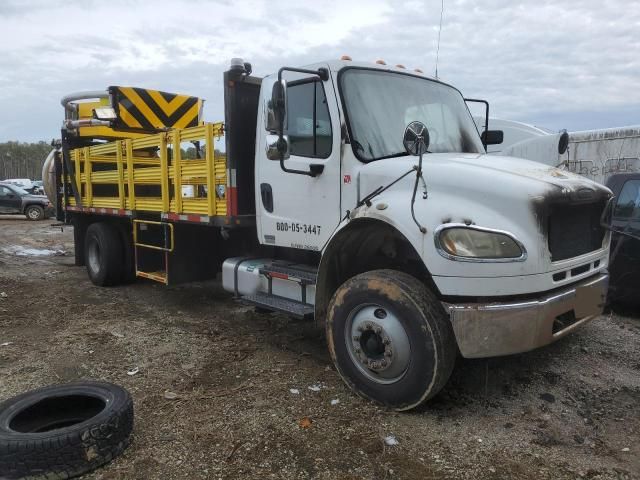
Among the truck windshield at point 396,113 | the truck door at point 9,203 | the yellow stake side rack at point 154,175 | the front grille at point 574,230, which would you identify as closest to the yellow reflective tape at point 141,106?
the yellow stake side rack at point 154,175

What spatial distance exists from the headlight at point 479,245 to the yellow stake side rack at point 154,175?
2549 millimetres

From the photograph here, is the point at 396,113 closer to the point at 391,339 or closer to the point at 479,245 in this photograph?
the point at 479,245

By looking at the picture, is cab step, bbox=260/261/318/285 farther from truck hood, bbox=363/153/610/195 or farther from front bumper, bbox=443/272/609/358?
front bumper, bbox=443/272/609/358

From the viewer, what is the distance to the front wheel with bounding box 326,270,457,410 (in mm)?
3340

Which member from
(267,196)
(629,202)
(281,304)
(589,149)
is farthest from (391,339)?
(589,149)

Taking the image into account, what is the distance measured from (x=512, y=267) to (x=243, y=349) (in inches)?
107

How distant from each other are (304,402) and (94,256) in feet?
17.2

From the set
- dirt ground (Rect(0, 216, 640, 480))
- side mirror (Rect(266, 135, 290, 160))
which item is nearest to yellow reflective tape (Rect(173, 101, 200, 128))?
dirt ground (Rect(0, 216, 640, 480))

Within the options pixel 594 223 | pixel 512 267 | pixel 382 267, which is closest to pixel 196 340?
pixel 382 267

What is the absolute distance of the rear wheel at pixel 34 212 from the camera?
69.8 feet

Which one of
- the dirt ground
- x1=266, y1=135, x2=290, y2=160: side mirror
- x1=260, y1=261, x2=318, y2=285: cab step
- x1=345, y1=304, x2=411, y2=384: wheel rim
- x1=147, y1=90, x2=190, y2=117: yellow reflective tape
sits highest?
x1=147, y1=90, x2=190, y2=117: yellow reflective tape

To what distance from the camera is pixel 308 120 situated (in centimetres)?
435

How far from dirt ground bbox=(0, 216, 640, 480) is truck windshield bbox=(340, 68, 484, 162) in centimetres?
185

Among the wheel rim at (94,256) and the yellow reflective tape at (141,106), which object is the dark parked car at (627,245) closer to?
the yellow reflective tape at (141,106)
